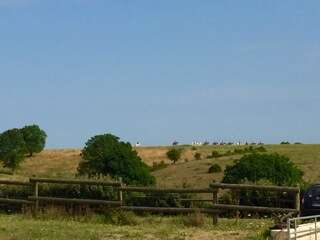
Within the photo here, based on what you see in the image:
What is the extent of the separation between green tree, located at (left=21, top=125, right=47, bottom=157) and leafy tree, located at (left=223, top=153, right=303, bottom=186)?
5884 cm

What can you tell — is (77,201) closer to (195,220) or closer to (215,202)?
(195,220)

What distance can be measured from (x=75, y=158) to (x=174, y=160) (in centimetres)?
1425

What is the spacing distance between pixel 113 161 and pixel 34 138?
5443 centimetres

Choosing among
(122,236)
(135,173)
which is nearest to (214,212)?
(122,236)

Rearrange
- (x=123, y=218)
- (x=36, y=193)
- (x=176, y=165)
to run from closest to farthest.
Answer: (x=123, y=218) < (x=36, y=193) < (x=176, y=165)

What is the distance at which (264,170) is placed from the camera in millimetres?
34906

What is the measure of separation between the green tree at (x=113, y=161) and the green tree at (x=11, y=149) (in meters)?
35.5

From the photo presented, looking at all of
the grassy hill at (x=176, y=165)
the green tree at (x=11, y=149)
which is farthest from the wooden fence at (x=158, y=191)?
the green tree at (x=11, y=149)

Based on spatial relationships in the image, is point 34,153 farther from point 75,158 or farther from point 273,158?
point 273,158

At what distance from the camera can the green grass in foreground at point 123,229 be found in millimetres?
18750

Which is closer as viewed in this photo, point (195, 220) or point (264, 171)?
point (195, 220)

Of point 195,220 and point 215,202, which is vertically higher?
point 215,202

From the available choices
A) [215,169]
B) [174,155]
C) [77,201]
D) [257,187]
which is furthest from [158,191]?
[174,155]

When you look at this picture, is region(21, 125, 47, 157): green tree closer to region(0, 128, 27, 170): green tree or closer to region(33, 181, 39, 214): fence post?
region(0, 128, 27, 170): green tree
